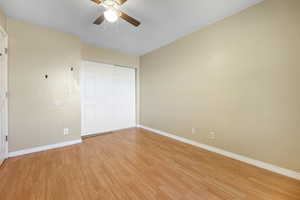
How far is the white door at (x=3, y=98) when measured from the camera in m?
2.04

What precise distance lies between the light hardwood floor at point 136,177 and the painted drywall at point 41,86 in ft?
1.46

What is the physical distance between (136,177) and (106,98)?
2.65 metres

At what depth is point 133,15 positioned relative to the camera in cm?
222

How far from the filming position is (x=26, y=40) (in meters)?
2.40

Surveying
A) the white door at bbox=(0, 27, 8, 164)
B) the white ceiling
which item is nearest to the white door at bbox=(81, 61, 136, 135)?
the white ceiling

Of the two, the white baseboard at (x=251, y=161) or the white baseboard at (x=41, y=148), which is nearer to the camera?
the white baseboard at (x=251, y=161)

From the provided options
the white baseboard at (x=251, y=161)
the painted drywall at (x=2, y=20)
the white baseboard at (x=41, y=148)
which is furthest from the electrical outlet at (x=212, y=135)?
the painted drywall at (x=2, y=20)

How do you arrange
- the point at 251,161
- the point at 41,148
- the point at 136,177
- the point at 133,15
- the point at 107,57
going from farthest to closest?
1. the point at 107,57
2. the point at 41,148
3. the point at 133,15
4. the point at 251,161
5. the point at 136,177

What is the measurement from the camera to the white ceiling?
1935 mm

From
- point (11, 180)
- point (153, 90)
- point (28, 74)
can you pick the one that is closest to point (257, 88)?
point (153, 90)

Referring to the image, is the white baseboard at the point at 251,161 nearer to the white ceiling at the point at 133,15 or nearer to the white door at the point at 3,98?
the white ceiling at the point at 133,15

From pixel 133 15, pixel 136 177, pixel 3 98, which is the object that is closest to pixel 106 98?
pixel 3 98

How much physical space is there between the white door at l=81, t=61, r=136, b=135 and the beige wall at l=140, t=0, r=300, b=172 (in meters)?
1.74

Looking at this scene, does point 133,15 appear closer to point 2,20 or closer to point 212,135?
point 2,20
